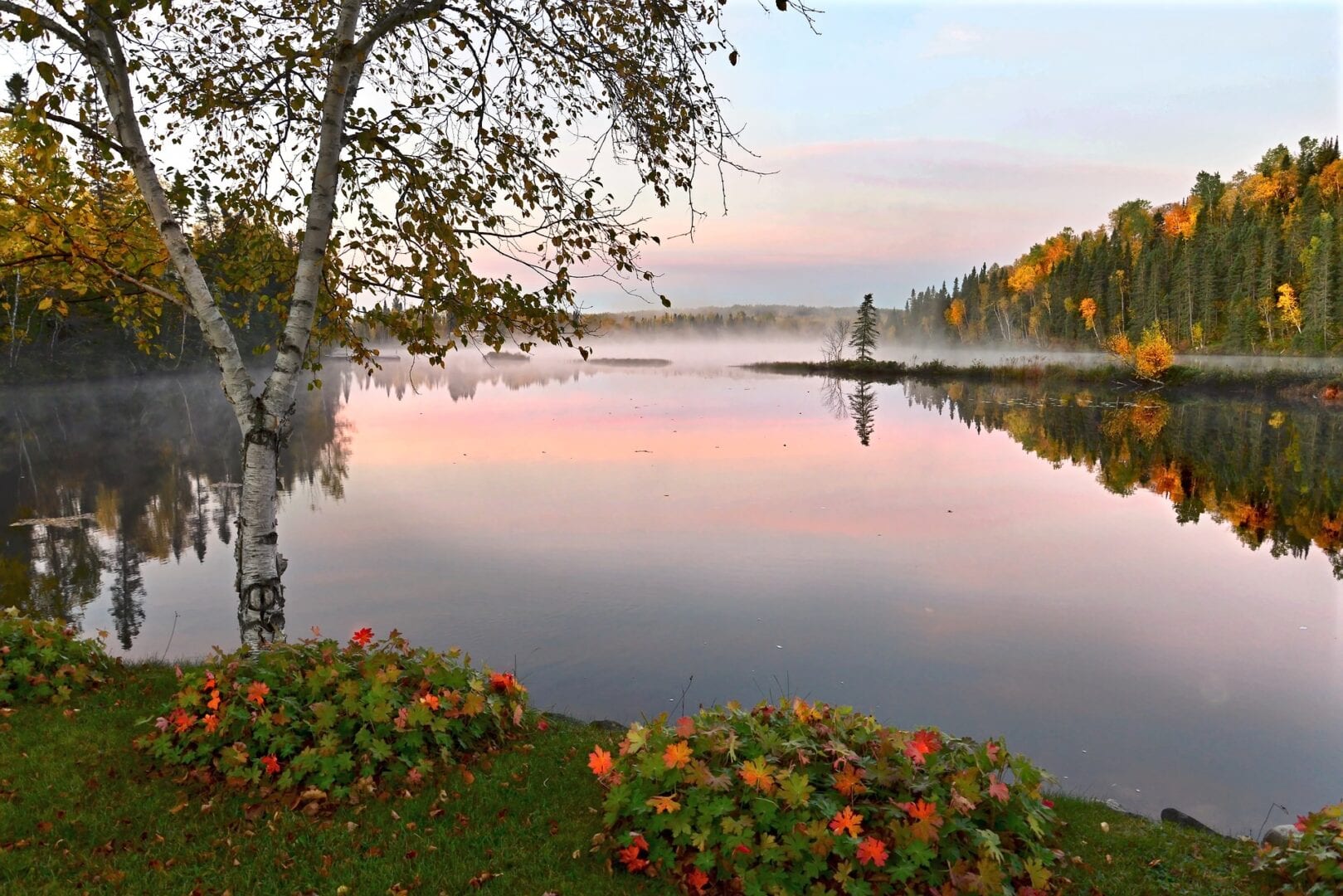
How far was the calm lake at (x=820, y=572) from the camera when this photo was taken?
38.4ft

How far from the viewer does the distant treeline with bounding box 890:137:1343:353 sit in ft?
267

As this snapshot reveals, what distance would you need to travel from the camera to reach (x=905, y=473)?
31.8m

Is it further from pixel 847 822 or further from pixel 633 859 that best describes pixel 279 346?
pixel 847 822

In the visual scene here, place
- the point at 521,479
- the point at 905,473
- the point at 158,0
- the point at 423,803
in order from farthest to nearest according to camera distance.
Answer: the point at 905,473
the point at 521,479
the point at 158,0
the point at 423,803

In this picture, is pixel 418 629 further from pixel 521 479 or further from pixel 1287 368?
pixel 1287 368

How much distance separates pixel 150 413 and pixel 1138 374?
84.2 m

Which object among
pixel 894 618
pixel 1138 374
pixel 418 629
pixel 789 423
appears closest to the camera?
pixel 418 629

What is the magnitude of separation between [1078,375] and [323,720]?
9128 centimetres

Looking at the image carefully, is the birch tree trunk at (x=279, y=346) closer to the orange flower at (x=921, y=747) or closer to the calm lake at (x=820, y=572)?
the calm lake at (x=820, y=572)

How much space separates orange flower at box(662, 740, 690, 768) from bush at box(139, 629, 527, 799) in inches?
95.1

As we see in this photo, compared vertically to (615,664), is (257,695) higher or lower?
higher

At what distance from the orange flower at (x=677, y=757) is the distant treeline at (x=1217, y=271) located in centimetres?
9583

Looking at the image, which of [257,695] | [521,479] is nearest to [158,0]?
[257,695]

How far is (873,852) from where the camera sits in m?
4.91
